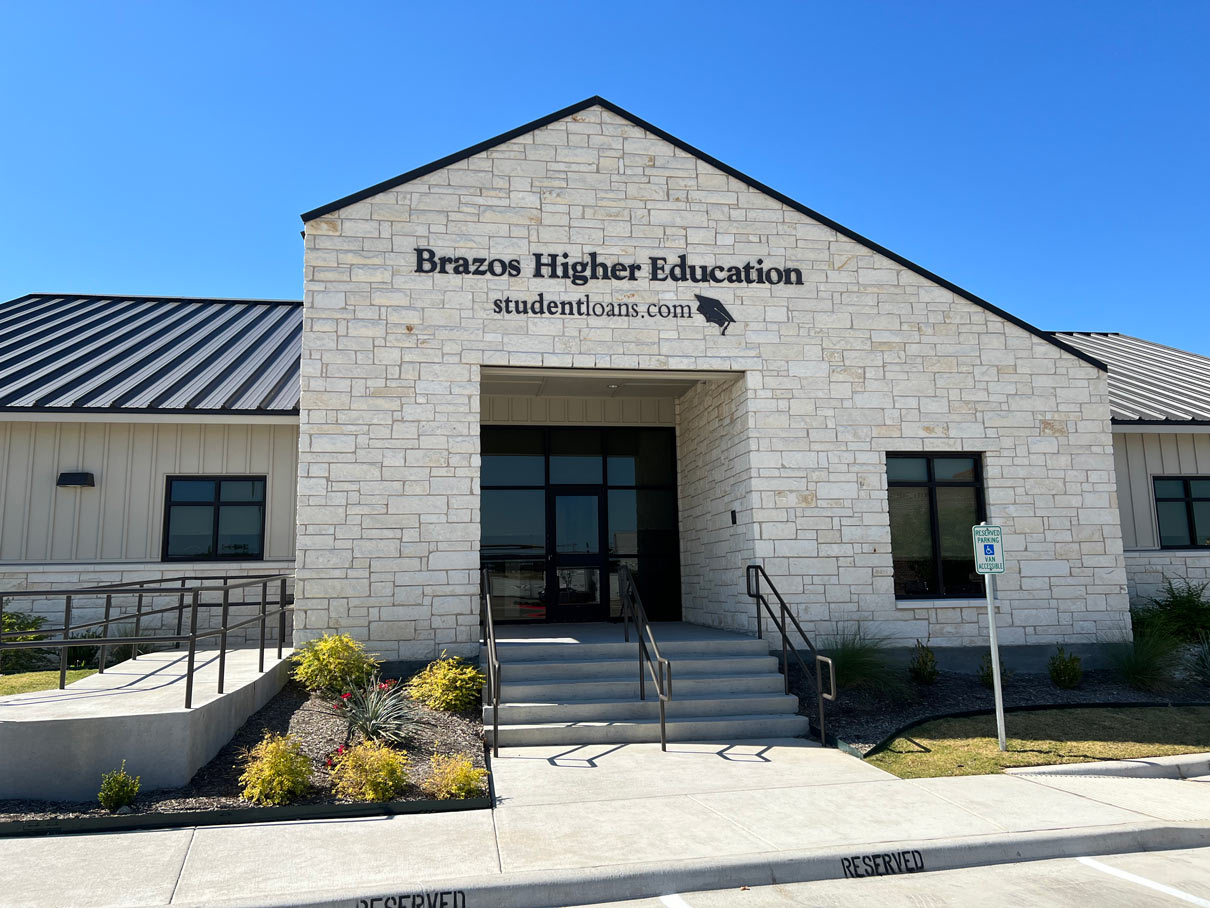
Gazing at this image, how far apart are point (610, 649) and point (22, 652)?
7.73 m

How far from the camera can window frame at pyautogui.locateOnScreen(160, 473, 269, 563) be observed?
13.0 m

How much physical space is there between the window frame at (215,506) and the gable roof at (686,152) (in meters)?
4.08

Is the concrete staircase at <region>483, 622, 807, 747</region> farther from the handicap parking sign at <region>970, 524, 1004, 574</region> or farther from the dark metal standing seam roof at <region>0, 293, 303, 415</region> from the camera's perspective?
the dark metal standing seam roof at <region>0, 293, 303, 415</region>

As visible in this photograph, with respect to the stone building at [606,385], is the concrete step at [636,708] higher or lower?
lower

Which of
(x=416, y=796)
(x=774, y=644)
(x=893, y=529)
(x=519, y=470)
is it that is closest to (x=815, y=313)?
(x=893, y=529)

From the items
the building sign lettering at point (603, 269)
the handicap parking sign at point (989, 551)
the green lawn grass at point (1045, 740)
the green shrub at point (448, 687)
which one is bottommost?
the green lawn grass at point (1045, 740)

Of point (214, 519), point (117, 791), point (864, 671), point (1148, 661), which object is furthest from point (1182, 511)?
point (117, 791)

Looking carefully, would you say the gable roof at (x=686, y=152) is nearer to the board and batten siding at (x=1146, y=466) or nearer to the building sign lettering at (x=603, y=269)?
the building sign lettering at (x=603, y=269)

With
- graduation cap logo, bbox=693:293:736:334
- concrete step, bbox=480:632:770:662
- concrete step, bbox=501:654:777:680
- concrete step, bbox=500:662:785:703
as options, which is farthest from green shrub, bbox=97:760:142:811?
graduation cap logo, bbox=693:293:736:334

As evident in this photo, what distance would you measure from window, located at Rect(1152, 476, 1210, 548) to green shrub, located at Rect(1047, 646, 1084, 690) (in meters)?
5.02

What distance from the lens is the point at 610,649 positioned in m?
11.1

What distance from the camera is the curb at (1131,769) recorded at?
27.2 feet

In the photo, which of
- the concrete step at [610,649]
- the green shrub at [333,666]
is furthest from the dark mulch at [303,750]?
the concrete step at [610,649]

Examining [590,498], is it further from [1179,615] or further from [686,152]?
[1179,615]
